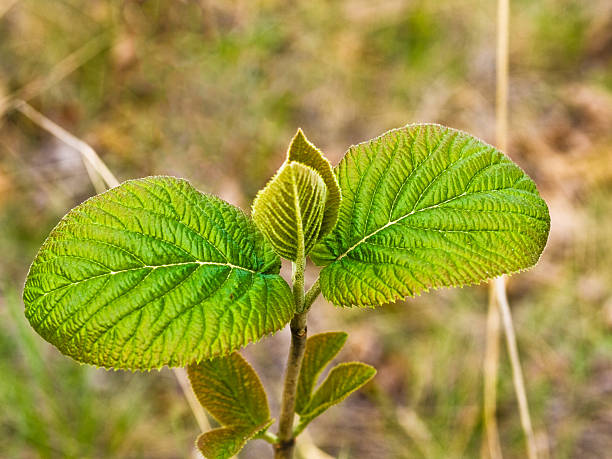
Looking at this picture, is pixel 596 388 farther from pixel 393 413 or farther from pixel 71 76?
pixel 71 76

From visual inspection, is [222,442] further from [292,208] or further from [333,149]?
[333,149]

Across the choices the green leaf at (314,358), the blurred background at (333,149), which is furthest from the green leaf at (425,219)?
the blurred background at (333,149)

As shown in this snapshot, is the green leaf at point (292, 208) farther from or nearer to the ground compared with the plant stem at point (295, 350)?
farther from the ground

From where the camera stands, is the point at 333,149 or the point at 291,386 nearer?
the point at 291,386

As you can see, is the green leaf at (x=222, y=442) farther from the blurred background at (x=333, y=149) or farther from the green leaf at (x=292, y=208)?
the blurred background at (x=333, y=149)

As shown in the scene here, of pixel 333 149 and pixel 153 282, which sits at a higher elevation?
pixel 333 149

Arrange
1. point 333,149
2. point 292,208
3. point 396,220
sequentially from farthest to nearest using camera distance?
point 333,149
point 396,220
point 292,208

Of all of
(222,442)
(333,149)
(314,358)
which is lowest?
(222,442)

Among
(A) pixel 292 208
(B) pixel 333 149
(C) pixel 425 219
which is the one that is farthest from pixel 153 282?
(B) pixel 333 149
